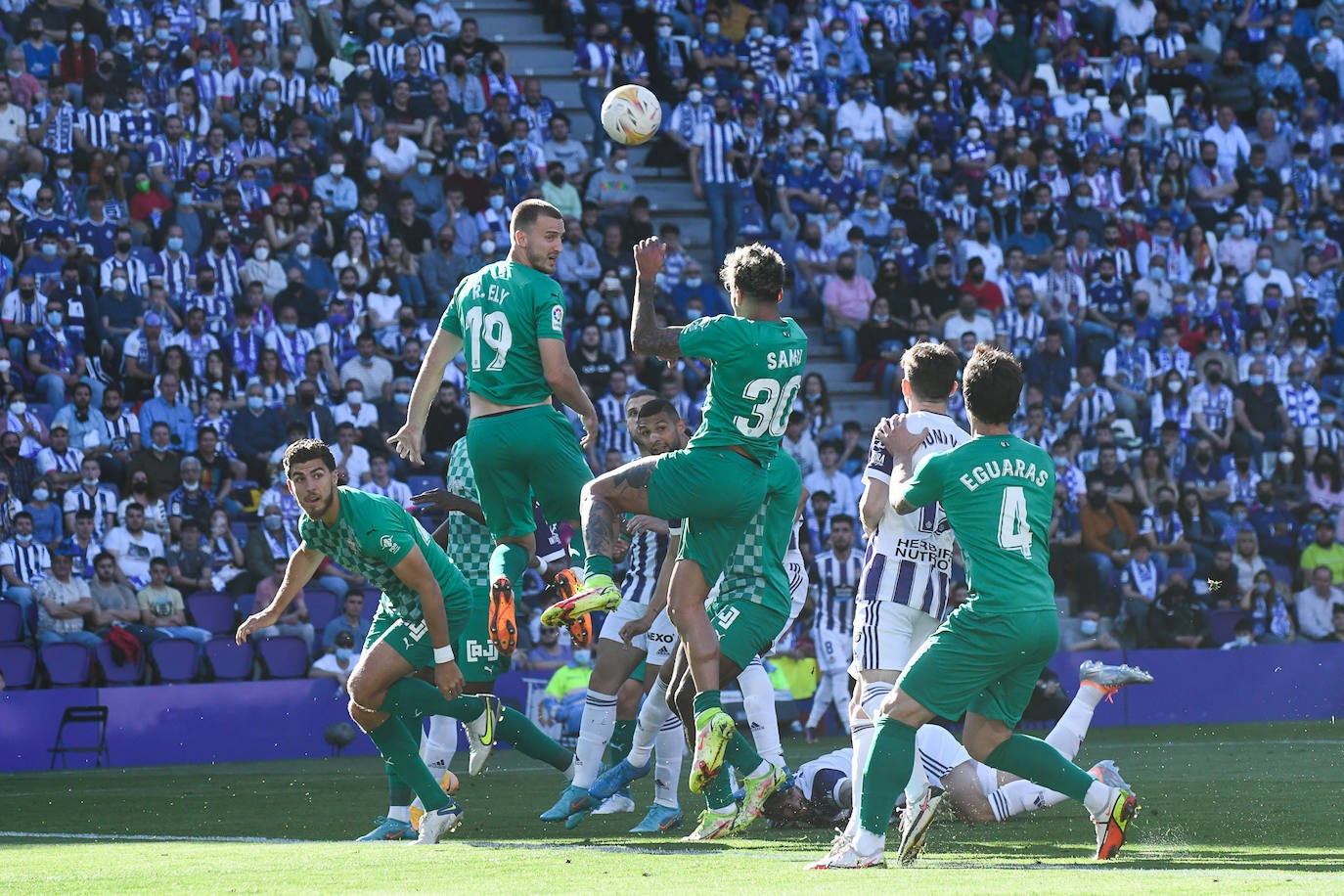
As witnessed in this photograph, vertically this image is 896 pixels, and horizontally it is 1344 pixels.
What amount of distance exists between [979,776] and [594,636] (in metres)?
9.63

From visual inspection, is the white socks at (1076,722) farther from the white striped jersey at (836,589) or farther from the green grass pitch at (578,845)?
the white striped jersey at (836,589)

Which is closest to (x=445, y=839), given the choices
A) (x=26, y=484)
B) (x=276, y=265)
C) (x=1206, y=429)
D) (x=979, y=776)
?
(x=979, y=776)

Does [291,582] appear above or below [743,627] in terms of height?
above

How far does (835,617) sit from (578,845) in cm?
1019

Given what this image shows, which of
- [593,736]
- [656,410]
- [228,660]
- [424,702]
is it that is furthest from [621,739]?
[228,660]

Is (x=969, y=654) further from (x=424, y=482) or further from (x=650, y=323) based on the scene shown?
(x=424, y=482)

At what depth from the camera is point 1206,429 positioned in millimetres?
23109

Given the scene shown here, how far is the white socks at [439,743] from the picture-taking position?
11281mm

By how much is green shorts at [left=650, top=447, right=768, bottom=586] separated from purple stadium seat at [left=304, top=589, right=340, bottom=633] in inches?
388

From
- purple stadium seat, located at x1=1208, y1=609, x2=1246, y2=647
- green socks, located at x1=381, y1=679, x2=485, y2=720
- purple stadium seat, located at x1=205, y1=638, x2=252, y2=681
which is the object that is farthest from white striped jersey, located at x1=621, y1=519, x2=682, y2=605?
purple stadium seat, located at x1=1208, y1=609, x2=1246, y2=647

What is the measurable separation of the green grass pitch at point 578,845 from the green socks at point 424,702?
636 mm

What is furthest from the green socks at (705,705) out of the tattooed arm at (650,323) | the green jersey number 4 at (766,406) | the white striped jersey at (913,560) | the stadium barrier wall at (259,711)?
the stadium barrier wall at (259,711)

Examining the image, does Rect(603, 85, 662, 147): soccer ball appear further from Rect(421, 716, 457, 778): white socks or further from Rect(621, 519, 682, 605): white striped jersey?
Rect(421, 716, 457, 778): white socks

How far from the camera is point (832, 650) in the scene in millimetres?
18828
